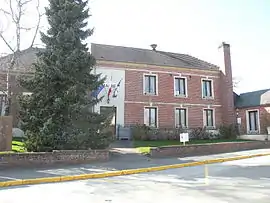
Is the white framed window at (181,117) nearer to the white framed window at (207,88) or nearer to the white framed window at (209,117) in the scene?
the white framed window at (209,117)

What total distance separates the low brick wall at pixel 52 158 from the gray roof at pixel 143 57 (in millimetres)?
14770

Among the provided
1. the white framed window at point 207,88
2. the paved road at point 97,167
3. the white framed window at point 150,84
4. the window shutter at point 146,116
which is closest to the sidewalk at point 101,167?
the paved road at point 97,167

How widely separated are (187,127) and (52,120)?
17634 millimetres

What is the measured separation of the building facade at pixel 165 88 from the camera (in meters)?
29.8

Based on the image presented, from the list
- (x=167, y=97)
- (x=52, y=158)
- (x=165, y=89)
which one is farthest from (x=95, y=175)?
(x=165, y=89)

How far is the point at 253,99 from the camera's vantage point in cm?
3403

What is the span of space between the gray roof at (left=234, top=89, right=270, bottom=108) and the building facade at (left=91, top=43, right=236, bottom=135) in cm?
208

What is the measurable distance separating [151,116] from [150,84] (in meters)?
3.12

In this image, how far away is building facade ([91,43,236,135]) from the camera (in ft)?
Result: 97.8

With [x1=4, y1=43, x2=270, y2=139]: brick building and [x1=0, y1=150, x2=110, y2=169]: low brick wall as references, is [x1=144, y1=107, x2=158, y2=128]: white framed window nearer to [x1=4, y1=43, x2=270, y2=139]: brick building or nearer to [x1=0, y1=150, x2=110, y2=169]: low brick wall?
[x1=4, y1=43, x2=270, y2=139]: brick building

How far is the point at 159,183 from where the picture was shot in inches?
432

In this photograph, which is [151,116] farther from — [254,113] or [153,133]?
[254,113]

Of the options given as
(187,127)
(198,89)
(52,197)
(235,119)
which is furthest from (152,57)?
(52,197)

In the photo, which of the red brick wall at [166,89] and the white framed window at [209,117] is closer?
the red brick wall at [166,89]
